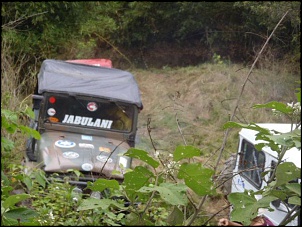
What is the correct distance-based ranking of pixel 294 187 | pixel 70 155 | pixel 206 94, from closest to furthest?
1. pixel 294 187
2. pixel 70 155
3. pixel 206 94

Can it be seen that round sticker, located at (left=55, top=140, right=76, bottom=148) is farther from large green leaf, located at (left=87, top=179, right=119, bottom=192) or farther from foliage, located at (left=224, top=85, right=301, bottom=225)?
foliage, located at (left=224, top=85, right=301, bottom=225)

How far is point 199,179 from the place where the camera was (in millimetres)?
1440

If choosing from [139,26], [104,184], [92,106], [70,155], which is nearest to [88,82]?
[92,106]

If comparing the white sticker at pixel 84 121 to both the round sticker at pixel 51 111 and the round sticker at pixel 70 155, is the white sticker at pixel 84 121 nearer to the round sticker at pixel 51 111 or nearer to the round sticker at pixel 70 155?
the round sticker at pixel 51 111

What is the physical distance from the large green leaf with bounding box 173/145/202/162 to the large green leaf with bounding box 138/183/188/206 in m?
0.07

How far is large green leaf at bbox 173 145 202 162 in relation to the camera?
1429mm

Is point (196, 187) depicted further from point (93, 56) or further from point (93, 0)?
point (93, 56)

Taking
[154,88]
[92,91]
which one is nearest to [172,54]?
[154,88]

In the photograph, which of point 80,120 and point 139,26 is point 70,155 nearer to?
point 80,120

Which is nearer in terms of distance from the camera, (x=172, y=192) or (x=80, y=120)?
(x=172, y=192)

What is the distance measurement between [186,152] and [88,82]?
6258mm

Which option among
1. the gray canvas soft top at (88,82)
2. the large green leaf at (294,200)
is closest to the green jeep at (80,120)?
the gray canvas soft top at (88,82)

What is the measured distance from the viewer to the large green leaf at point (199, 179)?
4.70 ft

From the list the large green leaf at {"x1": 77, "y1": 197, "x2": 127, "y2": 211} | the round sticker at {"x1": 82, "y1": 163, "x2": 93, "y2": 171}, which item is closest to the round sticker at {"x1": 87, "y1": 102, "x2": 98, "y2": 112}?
the round sticker at {"x1": 82, "y1": 163, "x2": 93, "y2": 171}
